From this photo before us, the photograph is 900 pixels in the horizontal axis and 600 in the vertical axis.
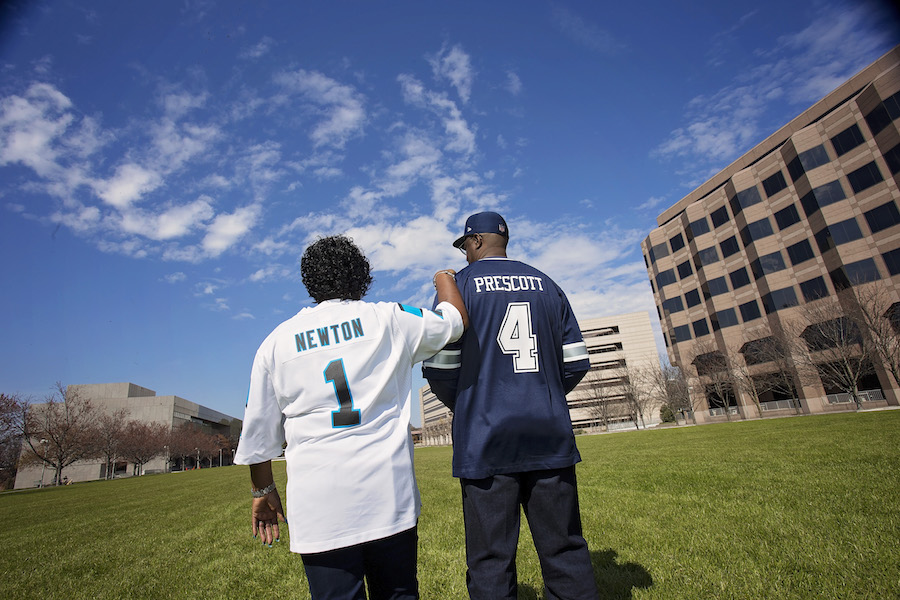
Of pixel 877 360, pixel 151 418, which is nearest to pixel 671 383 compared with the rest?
pixel 877 360

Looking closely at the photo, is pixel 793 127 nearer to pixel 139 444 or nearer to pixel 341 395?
pixel 341 395

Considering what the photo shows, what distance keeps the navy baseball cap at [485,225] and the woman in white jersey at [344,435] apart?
2.66ft

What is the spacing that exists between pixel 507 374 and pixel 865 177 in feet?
161

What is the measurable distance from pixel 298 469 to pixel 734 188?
56.9m

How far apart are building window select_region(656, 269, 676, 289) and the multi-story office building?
0.44ft

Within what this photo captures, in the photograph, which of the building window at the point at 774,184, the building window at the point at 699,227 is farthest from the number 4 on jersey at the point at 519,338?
the building window at the point at 699,227

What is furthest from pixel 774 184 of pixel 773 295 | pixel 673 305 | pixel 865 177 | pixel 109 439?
pixel 109 439

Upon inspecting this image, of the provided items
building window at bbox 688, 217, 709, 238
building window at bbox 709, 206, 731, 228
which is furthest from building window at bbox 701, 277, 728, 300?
building window at bbox 709, 206, 731, 228

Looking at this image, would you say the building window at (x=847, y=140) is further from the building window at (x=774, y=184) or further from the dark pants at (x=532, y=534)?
the dark pants at (x=532, y=534)

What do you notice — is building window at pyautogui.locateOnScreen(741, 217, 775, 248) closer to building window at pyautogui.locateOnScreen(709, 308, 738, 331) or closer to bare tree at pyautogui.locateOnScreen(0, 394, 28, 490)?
building window at pyautogui.locateOnScreen(709, 308, 738, 331)

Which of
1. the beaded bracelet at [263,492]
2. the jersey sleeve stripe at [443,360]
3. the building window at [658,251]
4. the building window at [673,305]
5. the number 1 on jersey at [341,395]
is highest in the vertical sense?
the building window at [658,251]

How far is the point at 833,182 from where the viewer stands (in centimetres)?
3762

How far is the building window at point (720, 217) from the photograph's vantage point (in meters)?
48.8

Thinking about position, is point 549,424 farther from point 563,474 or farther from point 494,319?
point 494,319
